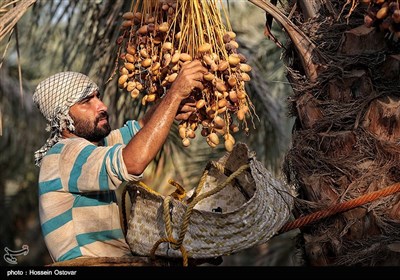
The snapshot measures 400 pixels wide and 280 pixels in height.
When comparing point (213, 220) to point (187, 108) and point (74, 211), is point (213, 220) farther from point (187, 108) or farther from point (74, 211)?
point (74, 211)

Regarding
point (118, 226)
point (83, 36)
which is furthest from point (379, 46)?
point (83, 36)

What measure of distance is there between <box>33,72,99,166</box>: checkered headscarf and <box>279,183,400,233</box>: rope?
0.98m

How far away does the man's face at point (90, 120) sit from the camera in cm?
293

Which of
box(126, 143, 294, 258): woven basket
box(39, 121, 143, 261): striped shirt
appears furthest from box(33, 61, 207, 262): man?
box(126, 143, 294, 258): woven basket

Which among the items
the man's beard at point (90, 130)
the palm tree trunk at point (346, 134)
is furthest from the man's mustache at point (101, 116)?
the palm tree trunk at point (346, 134)

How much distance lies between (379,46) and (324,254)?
2.45 ft

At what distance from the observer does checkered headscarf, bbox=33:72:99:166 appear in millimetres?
2955

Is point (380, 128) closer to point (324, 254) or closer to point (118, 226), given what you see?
point (324, 254)

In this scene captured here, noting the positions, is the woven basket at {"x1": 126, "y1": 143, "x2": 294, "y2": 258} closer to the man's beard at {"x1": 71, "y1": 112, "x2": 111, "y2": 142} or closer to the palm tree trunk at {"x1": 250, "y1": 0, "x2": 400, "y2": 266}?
the palm tree trunk at {"x1": 250, "y1": 0, "x2": 400, "y2": 266}

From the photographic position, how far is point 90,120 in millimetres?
2949

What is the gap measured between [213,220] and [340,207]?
46 centimetres

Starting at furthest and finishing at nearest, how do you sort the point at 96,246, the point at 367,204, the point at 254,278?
the point at 96,246 < the point at 367,204 < the point at 254,278

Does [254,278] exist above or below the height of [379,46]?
below

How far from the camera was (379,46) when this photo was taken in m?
2.55
